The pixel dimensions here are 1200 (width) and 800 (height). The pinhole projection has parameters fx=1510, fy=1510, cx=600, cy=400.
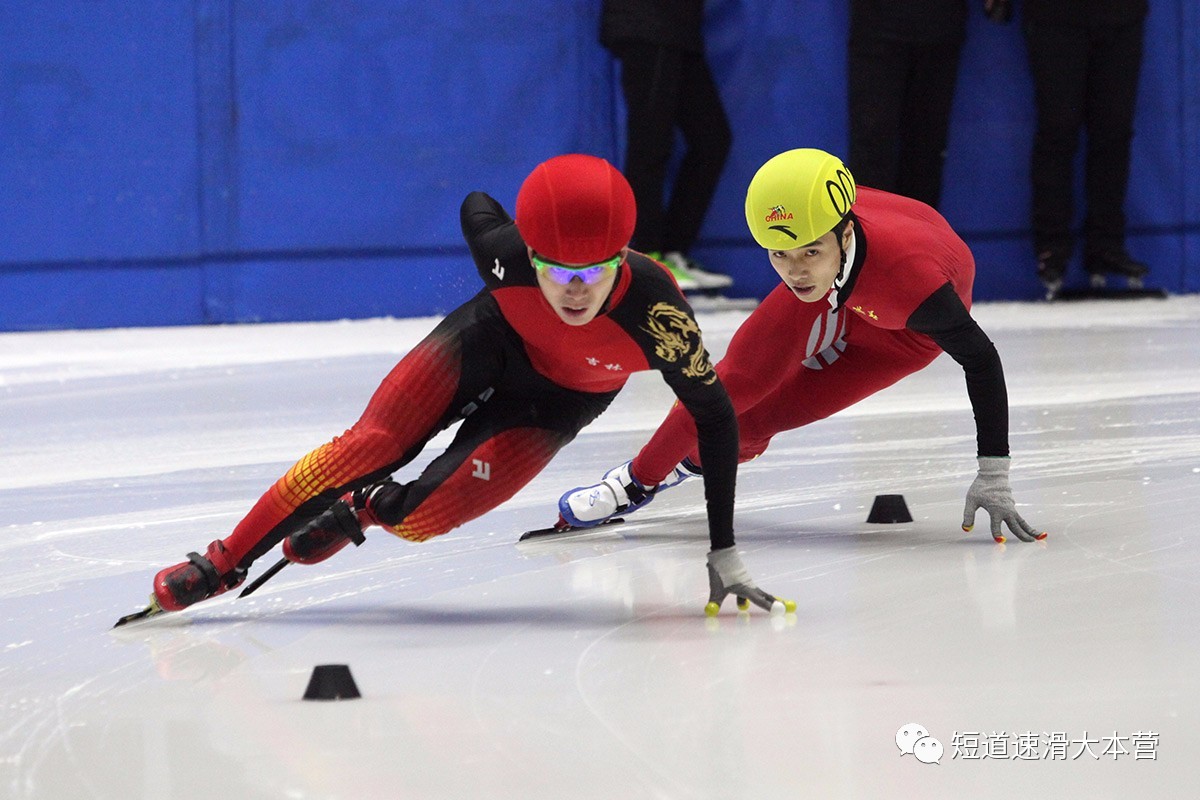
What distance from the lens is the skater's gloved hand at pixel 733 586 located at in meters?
2.50

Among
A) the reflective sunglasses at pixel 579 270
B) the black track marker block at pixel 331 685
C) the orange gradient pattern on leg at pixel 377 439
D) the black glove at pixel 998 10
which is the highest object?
the black glove at pixel 998 10

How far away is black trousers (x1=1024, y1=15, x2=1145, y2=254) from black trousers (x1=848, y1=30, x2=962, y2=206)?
0.50 m

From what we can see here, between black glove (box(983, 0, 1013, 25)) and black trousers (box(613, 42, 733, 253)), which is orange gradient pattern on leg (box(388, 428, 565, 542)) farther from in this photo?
black glove (box(983, 0, 1013, 25))

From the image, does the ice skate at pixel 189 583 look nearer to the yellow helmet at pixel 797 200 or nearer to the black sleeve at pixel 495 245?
the black sleeve at pixel 495 245

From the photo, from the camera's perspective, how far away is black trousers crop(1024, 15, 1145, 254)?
26.1 feet

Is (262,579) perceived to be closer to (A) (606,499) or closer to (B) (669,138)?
(A) (606,499)

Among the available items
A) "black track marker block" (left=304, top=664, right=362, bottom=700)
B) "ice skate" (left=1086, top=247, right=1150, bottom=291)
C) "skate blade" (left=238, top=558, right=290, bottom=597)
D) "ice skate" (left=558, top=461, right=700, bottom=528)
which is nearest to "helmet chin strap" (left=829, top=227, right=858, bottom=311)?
"ice skate" (left=558, top=461, right=700, bottom=528)

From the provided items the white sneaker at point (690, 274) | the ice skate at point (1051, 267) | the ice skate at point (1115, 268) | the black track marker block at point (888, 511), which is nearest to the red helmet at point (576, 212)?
the black track marker block at point (888, 511)

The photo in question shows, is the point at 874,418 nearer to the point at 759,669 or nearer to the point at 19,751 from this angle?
the point at 759,669

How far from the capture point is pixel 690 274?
26.4 ft

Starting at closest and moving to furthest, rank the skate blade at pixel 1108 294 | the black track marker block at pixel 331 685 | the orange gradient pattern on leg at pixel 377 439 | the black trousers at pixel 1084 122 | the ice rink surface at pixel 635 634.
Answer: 1. the ice rink surface at pixel 635 634
2. the black track marker block at pixel 331 685
3. the orange gradient pattern on leg at pixel 377 439
4. the black trousers at pixel 1084 122
5. the skate blade at pixel 1108 294

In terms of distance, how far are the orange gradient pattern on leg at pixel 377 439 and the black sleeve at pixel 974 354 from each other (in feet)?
3.15

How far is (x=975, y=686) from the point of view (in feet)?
6.79

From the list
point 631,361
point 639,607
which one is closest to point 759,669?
point 639,607
